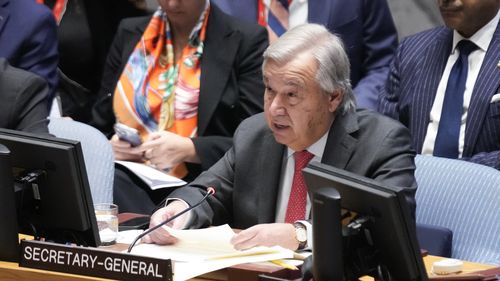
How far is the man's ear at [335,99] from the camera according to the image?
341 cm

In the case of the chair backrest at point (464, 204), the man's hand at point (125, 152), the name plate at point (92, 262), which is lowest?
the man's hand at point (125, 152)

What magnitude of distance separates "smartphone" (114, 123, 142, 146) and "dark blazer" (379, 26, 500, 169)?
39.8 inches

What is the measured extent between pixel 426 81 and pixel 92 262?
2.12 meters

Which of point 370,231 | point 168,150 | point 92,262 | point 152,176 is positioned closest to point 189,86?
point 168,150

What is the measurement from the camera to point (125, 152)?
463 centimetres

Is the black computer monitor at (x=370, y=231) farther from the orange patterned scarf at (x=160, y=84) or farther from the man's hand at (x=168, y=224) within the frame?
the orange patterned scarf at (x=160, y=84)

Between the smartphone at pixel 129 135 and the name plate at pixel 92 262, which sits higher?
the name plate at pixel 92 262

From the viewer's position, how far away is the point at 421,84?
4469 millimetres

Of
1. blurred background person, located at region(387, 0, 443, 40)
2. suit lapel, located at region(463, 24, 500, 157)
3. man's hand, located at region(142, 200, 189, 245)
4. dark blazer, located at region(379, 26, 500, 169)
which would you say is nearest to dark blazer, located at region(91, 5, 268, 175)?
dark blazer, located at region(379, 26, 500, 169)

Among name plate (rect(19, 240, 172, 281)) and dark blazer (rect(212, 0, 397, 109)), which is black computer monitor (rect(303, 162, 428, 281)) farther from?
dark blazer (rect(212, 0, 397, 109))

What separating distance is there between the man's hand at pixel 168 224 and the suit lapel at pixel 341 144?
461 mm

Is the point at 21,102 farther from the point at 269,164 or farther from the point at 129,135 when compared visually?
the point at 269,164

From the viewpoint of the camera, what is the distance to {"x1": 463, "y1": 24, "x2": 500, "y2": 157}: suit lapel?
4.23 m

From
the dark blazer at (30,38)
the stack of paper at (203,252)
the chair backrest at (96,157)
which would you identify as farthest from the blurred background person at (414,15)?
the stack of paper at (203,252)
